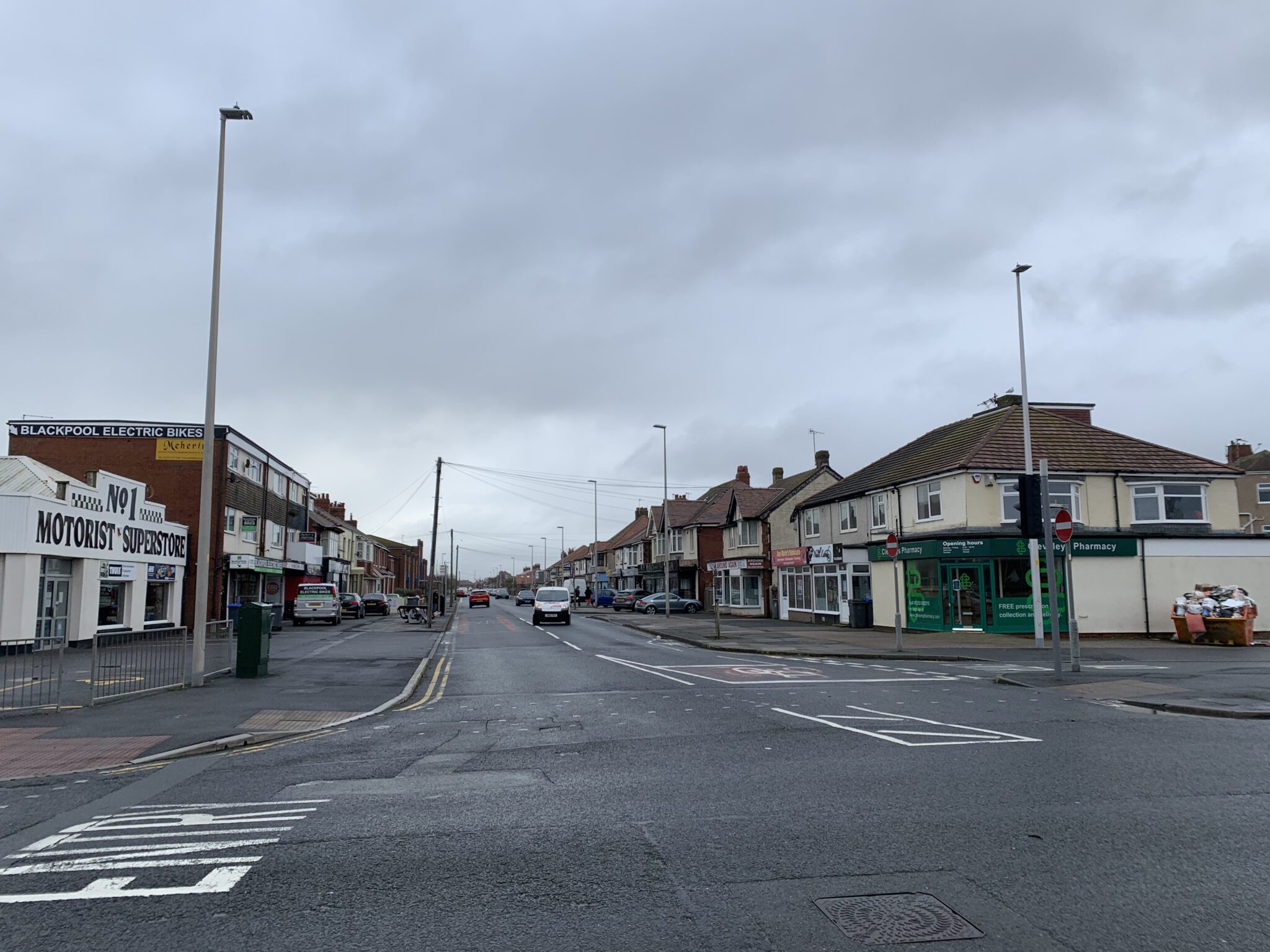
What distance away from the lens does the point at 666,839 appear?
6344 mm

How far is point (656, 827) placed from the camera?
6637mm

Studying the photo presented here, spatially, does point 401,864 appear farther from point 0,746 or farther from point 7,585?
point 7,585

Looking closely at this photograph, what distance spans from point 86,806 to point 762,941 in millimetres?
6357

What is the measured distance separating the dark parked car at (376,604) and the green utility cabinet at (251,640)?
4421 cm

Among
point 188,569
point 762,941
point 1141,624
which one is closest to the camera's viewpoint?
point 762,941

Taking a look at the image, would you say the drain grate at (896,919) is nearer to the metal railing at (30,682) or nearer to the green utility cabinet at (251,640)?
the metal railing at (30,682)

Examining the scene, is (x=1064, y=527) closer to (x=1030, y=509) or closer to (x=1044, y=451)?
(x=1030, y=509)

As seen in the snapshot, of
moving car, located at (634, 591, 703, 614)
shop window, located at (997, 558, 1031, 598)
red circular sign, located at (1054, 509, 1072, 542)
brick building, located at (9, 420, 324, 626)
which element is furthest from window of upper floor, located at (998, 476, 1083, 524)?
brick building, located at (9, 420, 324, 626)

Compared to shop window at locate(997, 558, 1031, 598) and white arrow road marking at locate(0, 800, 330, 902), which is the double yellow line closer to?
white arrow road marking at locate(0, 800, 330, 902)

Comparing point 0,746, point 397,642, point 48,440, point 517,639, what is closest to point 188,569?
point 48,440

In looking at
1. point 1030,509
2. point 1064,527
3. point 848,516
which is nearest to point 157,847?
point 1064,527

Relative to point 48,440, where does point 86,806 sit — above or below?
below

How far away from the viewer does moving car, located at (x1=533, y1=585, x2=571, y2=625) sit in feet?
143

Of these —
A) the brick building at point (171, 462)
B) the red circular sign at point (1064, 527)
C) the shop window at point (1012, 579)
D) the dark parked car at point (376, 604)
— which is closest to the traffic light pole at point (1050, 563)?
the red circular sign at point (1064, 527)
